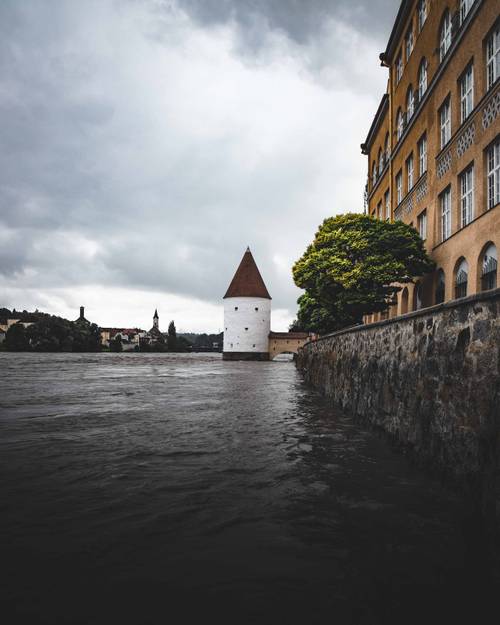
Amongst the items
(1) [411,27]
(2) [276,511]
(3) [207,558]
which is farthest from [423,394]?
(1) [411,27]

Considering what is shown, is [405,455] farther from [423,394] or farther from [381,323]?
[381,323]

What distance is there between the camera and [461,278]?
15367 mm

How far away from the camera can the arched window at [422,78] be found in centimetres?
1933

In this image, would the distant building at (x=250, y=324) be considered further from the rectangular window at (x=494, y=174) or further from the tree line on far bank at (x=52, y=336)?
the rectangular window at (x=494, y=174)

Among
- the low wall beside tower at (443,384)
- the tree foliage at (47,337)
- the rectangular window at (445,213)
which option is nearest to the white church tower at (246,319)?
the tree foliage at (47,337)

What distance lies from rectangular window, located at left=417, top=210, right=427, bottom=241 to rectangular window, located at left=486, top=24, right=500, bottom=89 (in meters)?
6.17

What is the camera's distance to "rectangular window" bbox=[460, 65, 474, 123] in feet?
49.1

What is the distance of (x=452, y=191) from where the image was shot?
15938 mm

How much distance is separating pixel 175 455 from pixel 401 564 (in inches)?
111

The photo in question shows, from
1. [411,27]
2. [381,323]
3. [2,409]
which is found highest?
[411,27]

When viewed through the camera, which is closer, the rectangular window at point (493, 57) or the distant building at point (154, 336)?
the rectangular window at point (493, 57)

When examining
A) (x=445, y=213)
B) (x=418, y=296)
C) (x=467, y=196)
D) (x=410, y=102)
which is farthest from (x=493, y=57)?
(x=418, y=296)

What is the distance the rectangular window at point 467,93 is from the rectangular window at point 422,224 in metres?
4.43

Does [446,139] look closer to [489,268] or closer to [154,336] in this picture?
[489,268]
